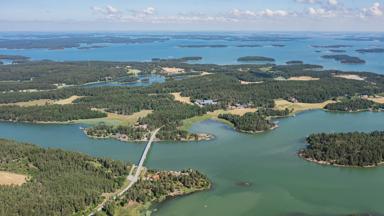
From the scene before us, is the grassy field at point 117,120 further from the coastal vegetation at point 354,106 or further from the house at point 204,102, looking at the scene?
the coastal vegetation at point 354,106

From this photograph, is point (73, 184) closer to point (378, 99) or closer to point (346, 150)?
point (346, 150)

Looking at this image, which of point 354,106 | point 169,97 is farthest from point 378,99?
point 169,97

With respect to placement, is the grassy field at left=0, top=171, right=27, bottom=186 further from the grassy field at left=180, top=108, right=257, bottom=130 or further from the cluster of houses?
the cluster of houses

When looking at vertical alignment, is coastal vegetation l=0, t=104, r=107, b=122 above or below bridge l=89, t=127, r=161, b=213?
below

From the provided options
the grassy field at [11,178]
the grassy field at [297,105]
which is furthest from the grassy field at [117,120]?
the grassy field at [11,178]

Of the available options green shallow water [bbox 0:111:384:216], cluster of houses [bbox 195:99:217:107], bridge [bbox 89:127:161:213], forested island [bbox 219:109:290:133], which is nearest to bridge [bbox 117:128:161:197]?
bridge [bbox 89:127:161:213]

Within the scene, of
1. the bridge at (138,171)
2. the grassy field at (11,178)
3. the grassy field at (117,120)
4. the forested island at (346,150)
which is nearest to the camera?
the bridge at (138,171)
